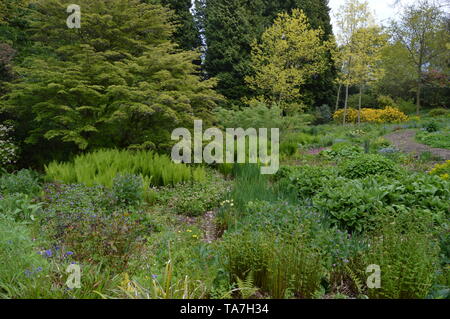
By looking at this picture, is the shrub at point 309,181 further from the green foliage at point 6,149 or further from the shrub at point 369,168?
the green foliage at point 6,149

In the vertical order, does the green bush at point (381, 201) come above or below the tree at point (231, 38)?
below

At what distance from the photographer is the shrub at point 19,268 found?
88.4 inches

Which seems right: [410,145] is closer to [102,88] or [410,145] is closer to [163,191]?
[163,191]

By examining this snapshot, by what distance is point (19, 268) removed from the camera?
8.17ft

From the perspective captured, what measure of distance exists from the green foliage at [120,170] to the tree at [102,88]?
0.87m

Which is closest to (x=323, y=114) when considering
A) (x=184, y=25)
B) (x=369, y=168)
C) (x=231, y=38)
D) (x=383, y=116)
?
(x=383, y=116)

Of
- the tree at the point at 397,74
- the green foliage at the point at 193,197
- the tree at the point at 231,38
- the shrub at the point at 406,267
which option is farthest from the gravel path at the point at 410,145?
the tree at the point at 397,74

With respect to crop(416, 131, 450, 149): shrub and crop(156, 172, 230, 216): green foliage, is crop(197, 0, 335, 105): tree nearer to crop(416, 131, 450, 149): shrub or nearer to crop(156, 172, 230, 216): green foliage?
crop(416, 131, 450, 149): shrub

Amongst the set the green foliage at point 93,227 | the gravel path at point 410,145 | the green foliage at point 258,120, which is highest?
the green foliage at point 258,120

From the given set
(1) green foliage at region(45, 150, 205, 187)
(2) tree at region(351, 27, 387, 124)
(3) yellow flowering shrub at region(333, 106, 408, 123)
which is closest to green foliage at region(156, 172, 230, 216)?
(1) green foliage at region(45, 150, 205, 187)

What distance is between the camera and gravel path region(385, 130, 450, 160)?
8597 mm

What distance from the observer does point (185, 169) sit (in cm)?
592

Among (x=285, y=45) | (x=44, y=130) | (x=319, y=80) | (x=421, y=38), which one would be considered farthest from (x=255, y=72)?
(x=44, y=130)

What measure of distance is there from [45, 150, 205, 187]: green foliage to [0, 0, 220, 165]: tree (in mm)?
868
